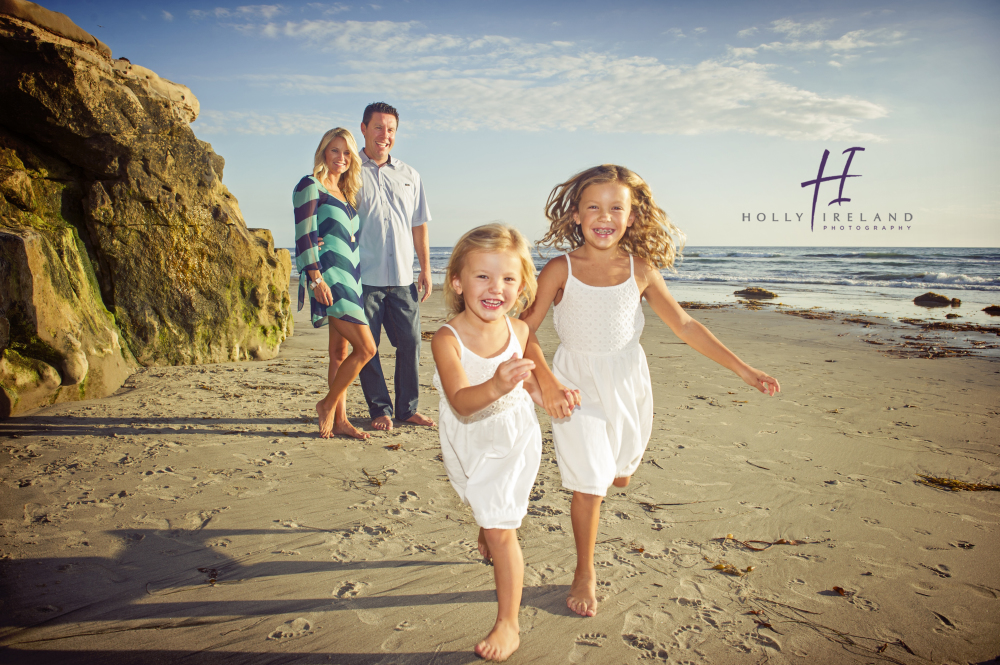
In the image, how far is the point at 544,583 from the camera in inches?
90.2

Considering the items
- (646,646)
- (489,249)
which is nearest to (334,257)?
(489,249)

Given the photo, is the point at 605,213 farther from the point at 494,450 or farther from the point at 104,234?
the point at 104,234

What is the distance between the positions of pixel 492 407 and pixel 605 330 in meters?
0.66

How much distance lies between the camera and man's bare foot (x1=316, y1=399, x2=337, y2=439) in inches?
152

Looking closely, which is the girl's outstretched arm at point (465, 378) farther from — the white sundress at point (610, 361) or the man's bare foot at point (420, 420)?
the man's bare foot at point (420, 420)

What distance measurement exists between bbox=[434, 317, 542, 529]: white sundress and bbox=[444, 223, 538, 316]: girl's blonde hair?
0.60ft

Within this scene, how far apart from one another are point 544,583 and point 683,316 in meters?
1.27

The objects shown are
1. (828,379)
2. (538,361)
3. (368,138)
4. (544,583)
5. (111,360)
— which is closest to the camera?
(538,361)

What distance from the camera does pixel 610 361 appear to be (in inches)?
94.0

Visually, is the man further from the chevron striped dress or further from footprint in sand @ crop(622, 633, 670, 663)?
footprint in sand @ crop(622, 633, 670, 663)

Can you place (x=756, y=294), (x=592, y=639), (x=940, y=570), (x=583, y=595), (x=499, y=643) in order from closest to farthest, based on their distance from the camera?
(x=499, y=643) → (x=592, y=639) → (x=583, y=595) → (x=940, y=570) → (x=756, y=294)

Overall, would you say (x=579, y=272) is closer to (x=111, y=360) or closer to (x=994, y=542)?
(x=994, y=542)

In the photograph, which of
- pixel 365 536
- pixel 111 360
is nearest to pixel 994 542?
pixel 365 536

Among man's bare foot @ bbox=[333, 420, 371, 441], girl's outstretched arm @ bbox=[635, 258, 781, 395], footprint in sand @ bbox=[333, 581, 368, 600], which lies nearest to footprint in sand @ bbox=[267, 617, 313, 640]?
footprint in sand @ bbox=[333, 581, 368, 600]
